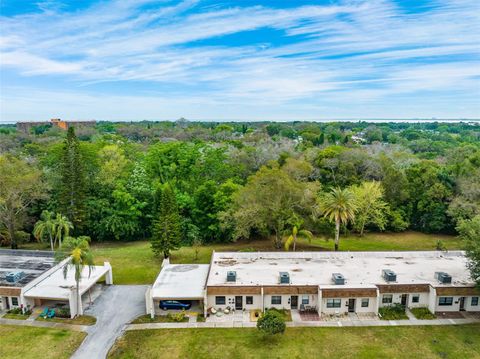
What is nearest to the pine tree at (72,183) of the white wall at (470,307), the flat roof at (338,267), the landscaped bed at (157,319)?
the flat roof at (338,267)

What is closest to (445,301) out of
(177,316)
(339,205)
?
(339,205)

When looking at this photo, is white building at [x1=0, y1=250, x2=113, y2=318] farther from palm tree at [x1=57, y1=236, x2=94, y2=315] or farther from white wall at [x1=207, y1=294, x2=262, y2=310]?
white wall at [x1=207, y1=294, x2=262, y2=310]

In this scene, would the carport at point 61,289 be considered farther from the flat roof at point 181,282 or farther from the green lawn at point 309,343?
the green lawn at point 309,343

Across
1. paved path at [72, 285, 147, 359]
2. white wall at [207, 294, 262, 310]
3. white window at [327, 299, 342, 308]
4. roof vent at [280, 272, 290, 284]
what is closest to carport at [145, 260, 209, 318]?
white wall at [207, 294, 262, 310]

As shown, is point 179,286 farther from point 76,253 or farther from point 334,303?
point 334,303

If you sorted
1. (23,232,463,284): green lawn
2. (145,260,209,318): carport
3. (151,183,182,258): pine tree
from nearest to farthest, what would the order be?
(145,260,209,318): carport, (23,232,463,284): green lawn, (151,183,182,258): pine tree
